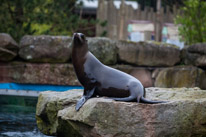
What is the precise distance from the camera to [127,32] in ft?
39.1

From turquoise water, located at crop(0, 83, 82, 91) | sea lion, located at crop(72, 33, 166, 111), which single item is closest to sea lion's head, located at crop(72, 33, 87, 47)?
sea lion, located at crop(72, 33, 166, 111)

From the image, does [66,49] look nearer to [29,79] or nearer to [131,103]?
[29,79]

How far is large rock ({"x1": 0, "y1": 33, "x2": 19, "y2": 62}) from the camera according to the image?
9.29 metres

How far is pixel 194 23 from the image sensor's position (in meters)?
11.8

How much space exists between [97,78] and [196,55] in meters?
5.76

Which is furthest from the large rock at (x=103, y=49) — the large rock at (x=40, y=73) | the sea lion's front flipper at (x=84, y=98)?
the sea lion's front flipper at (x=84, y=98)

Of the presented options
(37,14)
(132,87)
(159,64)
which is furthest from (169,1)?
(132,87)

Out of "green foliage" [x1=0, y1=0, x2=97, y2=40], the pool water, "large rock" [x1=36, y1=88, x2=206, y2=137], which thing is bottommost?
the pool water

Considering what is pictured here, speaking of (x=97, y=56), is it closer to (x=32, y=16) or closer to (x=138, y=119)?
(x=32, y=16)

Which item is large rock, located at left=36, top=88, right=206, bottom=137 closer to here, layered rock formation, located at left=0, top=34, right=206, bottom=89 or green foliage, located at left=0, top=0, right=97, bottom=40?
layered rock formation, located at left=0, top=34, right=206, bottom=89

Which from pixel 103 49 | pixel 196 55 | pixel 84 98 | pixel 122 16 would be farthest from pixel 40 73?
pixel 84 98

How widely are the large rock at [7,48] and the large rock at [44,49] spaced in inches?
7.5

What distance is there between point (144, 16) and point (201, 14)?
1.91 meters

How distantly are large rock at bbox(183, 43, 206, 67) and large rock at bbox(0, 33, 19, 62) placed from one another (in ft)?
15.7
